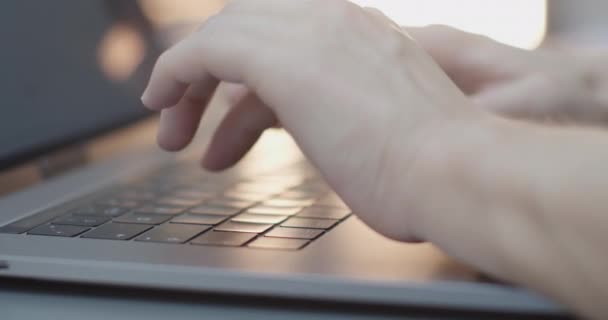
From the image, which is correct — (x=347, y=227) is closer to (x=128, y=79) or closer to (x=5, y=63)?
(x=5, y=63)

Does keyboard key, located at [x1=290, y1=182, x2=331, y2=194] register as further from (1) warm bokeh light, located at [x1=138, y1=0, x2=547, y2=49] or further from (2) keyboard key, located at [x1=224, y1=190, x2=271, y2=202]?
(1) warm bokeh light, located at [x1=138, y1=0, x2=547, y2=49]

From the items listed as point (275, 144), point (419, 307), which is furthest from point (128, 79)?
point (419, 307)

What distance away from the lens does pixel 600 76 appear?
0.60m

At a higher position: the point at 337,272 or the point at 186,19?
the point at 186,19

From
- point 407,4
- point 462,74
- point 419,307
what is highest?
point 407,4

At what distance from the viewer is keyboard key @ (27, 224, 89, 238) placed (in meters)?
0.52

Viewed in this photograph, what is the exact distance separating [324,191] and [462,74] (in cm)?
14

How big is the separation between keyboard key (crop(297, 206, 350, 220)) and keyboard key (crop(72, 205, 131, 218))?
5.0 inches

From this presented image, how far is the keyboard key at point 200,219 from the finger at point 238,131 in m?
0.06

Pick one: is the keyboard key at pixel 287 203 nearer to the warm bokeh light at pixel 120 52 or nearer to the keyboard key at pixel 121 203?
the keyboard key at pixel 121 203

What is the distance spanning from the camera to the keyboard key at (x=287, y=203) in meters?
0.59

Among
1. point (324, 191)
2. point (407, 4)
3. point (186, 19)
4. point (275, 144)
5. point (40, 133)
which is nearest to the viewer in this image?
point (324, 191)

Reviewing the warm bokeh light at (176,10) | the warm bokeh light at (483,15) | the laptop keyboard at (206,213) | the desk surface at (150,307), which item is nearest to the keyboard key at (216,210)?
the laptop keyboard at (206,213)

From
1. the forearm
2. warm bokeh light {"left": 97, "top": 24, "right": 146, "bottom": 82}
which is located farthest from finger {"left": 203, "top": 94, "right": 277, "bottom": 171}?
warm bokeh light {"left": 97, "top": 24, "right": 146, "bottom": 82}
